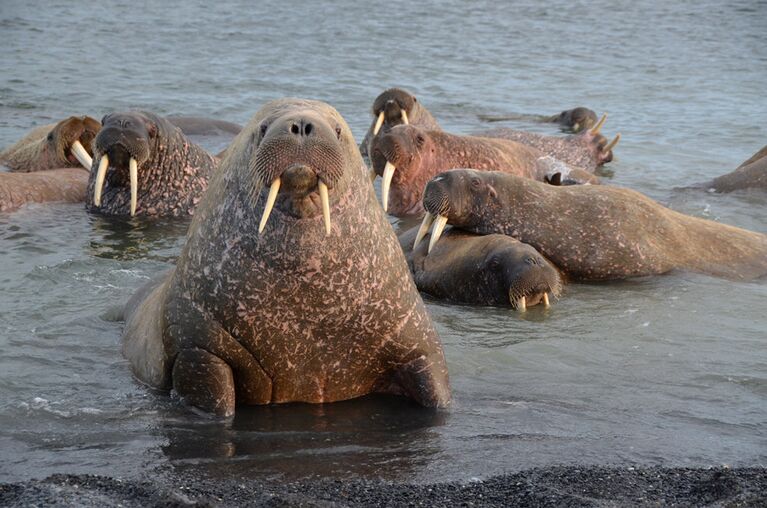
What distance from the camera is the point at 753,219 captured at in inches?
426

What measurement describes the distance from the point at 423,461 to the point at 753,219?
6.68 meters

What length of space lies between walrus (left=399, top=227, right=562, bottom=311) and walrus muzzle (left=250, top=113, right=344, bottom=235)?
2826mm

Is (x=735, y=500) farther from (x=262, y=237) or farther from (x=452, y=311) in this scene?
(x=452, y=311)

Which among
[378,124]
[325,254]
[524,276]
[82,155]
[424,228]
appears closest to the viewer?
[325,254]

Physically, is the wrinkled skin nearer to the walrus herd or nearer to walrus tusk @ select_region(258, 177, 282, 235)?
the walrus herd

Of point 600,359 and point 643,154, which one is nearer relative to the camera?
point 600,359

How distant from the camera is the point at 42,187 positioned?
10.8 metres

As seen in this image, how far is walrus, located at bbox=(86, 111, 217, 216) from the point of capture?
33.4 ft

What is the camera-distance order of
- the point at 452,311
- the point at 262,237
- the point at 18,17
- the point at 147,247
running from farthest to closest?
the point at 18,17 < the point at 147,247 < the point at 452,311 < the point at 262,237

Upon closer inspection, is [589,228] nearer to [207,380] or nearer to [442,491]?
[207,380]

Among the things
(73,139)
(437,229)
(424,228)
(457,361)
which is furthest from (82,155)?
(457,361)

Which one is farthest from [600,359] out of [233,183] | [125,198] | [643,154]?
[643,154]

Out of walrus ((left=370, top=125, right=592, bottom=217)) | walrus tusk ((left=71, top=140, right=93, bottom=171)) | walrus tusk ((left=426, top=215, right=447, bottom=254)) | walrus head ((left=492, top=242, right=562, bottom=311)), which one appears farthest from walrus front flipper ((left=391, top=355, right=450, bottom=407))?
→ walrus tusk ((left=71, top=140, right=93, bottom=171))

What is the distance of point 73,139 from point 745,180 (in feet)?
21.3
